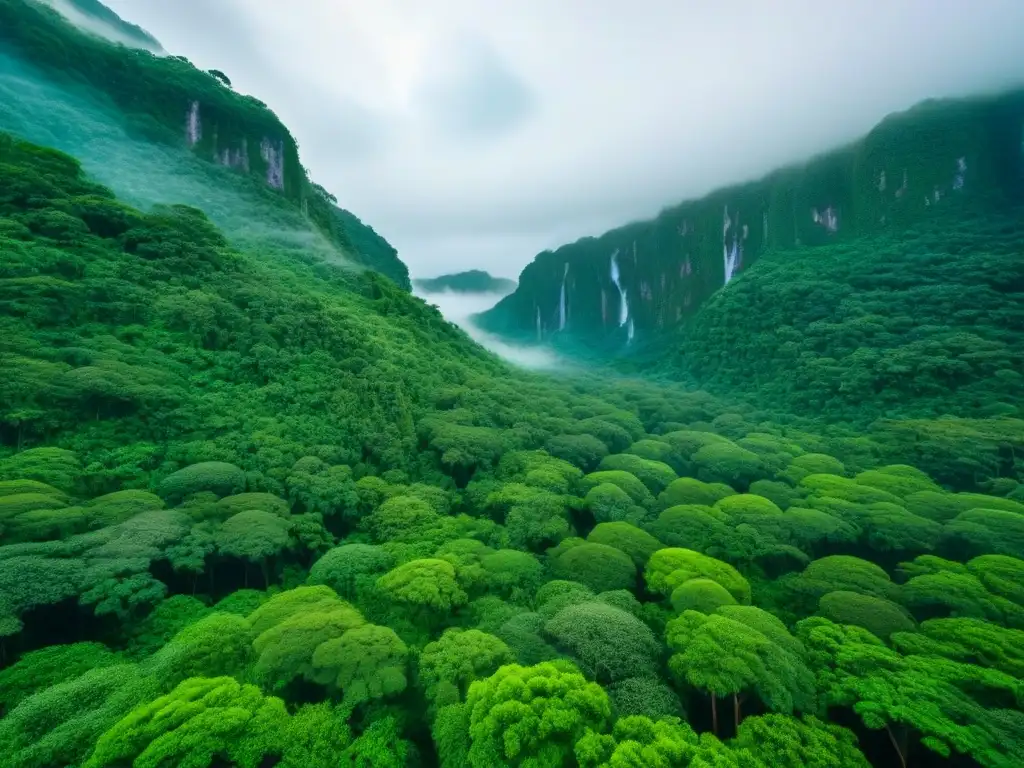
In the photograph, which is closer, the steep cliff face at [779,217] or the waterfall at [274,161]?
the steep cliff face at [779,217]

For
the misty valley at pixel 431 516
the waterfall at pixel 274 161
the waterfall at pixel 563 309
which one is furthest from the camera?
the waterfall at pixel 563 309

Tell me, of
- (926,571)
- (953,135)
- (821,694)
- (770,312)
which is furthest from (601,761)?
(953,135)

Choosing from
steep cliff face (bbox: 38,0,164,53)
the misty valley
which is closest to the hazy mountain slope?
the misty valley

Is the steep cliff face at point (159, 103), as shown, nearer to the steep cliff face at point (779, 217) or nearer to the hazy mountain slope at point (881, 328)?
the hazy mountain slope at point (881, 328)

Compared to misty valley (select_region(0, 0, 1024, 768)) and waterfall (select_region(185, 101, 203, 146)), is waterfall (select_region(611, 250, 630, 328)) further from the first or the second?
waterfall (select_region(185, 101, 203, 146))

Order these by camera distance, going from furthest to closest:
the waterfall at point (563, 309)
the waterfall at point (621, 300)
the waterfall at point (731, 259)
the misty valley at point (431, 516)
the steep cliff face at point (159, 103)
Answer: the waterfall at point (563, 309) → the waterfall at point (621, 300) → the waterfall at point (731, 259) → the steep cliff face at point (159, 103) → the misty valley at point (431, 516)

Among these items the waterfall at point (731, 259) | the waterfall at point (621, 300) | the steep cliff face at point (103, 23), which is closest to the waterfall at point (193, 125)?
the steep cliff face at point (103, 23)

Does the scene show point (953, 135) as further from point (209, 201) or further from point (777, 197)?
point (209, 201)
